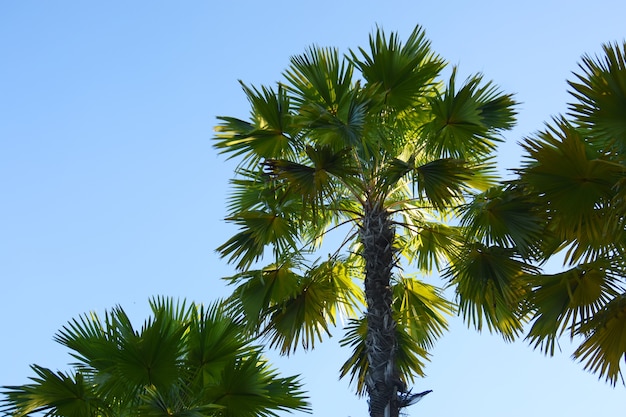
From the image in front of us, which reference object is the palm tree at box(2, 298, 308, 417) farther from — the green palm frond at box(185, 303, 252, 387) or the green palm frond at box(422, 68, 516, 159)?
the green palm frond at box(422, 68, 516, 159)

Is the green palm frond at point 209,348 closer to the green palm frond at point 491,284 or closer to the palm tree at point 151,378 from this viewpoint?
the palm tree at point 151,378

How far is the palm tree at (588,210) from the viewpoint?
814cm

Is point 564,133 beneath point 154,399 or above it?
above

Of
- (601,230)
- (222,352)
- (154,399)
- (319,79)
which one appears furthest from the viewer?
(319,79)

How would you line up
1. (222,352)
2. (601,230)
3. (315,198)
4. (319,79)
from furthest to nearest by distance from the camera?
(319,79)
(315,198)
(222,352)
(601,230)

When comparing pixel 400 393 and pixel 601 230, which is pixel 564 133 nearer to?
pixel 601 230

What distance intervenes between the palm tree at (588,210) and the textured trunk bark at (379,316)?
1.44 meters

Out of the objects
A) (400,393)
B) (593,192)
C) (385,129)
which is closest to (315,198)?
(385,129)

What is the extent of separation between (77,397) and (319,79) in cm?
438

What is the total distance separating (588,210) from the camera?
8.34 meters

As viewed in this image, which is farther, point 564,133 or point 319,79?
point 319,79

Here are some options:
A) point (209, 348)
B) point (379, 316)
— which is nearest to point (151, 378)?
point (209, 348)

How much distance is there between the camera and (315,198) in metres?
9.84

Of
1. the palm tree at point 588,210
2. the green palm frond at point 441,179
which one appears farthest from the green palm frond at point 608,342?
the green palm frond at point 441,179
